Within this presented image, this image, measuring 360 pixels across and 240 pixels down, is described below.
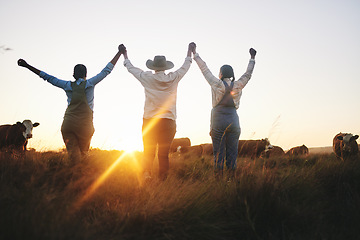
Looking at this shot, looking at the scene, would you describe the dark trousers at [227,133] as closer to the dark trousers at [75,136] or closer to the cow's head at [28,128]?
the dark trousers at [75,136]

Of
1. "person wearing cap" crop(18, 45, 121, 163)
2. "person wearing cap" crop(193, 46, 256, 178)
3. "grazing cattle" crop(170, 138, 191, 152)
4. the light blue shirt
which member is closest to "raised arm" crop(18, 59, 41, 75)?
"person wearing cap" crop(18, 45, 121, 163)

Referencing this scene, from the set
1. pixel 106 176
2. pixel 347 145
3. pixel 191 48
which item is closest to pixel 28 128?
pixel 106 176

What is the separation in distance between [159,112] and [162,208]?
2.31m

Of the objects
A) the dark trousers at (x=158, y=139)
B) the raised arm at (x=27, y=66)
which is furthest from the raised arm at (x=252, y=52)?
the raised arm at (x=27, y=66)

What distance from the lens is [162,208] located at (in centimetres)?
289

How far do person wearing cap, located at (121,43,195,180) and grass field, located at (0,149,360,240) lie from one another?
0.74 meters

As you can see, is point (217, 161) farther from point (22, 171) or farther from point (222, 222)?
Result: point (22, 171)

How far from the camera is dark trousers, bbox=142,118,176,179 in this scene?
16.0 feet

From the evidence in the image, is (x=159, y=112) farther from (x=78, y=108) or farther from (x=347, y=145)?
(x=347, y=145)

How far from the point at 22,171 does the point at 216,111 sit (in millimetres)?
3551

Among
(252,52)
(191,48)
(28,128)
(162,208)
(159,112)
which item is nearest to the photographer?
(162,208)

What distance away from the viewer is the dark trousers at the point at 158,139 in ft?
16.0

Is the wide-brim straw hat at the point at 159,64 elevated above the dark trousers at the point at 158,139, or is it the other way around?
the wide-brim straw hat at the point at 159,64

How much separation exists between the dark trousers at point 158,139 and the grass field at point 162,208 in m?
0.68
